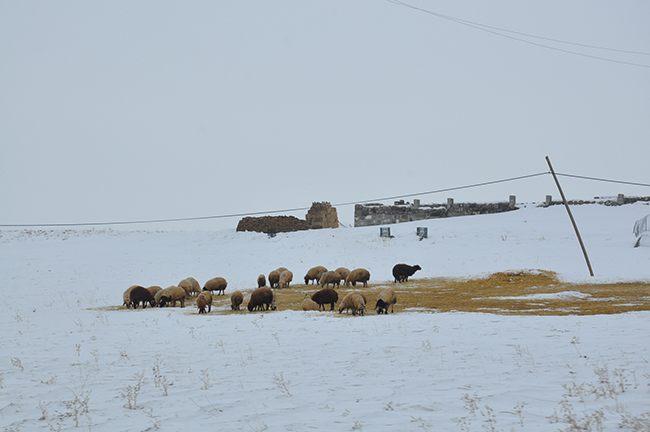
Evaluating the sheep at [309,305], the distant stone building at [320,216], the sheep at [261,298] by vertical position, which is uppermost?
the distant stone building at [320,216]

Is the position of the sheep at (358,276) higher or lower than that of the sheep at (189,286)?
higher

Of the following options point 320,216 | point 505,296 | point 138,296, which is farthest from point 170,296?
point 320,216

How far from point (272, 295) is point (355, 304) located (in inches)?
136

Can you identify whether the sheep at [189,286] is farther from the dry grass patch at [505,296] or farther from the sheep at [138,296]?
the sheep at [138,296]

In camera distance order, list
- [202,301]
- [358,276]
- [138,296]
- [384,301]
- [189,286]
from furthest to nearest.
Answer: [358,276] < [189,286] < [138,296] < [202,301] < [384,301]

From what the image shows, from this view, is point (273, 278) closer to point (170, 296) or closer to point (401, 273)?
point (170, 296)

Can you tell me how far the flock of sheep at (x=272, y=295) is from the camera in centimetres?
1508

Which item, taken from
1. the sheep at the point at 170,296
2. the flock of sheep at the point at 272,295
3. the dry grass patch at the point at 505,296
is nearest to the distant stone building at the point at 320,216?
the flock of sheep at the point at 272,295

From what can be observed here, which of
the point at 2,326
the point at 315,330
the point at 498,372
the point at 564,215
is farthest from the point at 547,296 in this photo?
the point at 564,215

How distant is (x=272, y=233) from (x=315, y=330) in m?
30.0

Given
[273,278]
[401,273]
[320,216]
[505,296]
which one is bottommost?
[505,296]

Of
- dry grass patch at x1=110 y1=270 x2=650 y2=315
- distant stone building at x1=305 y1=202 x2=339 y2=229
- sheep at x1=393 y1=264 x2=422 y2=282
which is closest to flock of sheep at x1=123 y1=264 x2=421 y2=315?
sheep at x1=393 y1=264 x2=422 y2=282

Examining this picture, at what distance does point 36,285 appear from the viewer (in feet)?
92.0

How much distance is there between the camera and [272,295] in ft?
55.3
